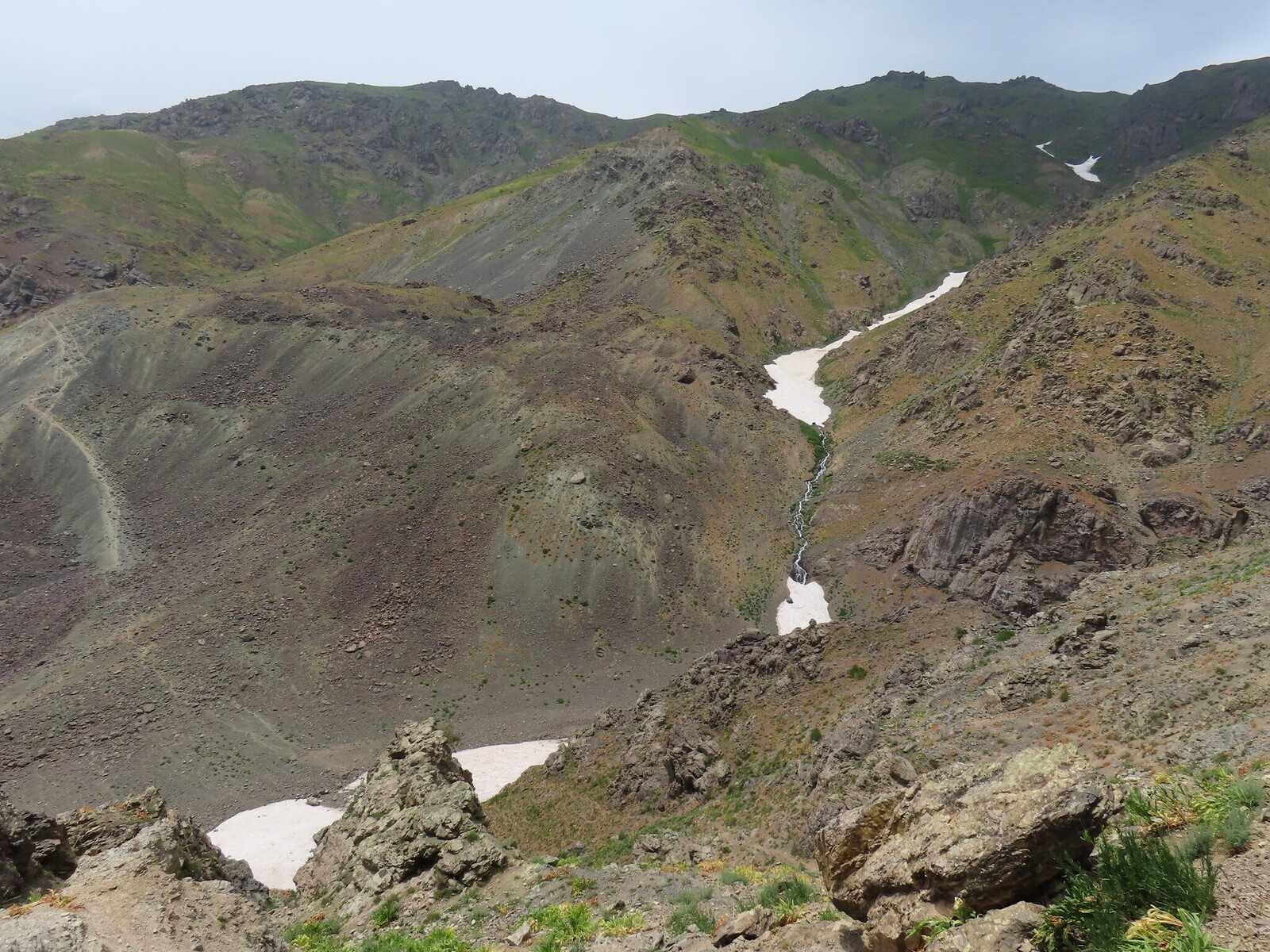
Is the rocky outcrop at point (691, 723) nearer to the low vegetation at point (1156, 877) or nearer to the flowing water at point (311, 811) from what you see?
the flowing water at point (311, 811)

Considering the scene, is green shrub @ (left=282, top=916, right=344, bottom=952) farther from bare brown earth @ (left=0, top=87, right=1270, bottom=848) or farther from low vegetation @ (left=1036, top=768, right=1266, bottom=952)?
bare brown earth @ (left=0, top=87, right=1270, bottom=848)

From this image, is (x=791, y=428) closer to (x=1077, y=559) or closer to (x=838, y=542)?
(x=838, y=542)

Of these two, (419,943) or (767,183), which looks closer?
(419,943)

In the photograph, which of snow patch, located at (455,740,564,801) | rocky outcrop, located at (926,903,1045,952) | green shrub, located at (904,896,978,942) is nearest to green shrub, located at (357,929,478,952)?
green shrub, located at (904,896,978,942)

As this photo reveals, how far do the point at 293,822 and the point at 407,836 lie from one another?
17.6 metres

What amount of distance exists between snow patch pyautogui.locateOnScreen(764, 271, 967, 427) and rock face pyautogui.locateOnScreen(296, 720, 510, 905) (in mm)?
55871

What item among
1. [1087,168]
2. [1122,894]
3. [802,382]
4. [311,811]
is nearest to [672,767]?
[311,811]

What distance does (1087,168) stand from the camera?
16900 cm

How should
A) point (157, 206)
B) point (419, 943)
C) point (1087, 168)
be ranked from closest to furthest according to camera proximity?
point (419, 943) → point (157, 206) → point (1087, 168)

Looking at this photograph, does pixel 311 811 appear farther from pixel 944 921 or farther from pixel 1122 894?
pixel 1122 894

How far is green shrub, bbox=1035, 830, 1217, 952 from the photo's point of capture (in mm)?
5078

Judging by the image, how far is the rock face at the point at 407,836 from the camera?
1597 centimetres

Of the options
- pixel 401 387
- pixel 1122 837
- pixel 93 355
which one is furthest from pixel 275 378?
pixel 1122 837

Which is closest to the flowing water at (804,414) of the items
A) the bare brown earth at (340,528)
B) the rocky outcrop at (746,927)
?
the bare brown earth at (340,528)
